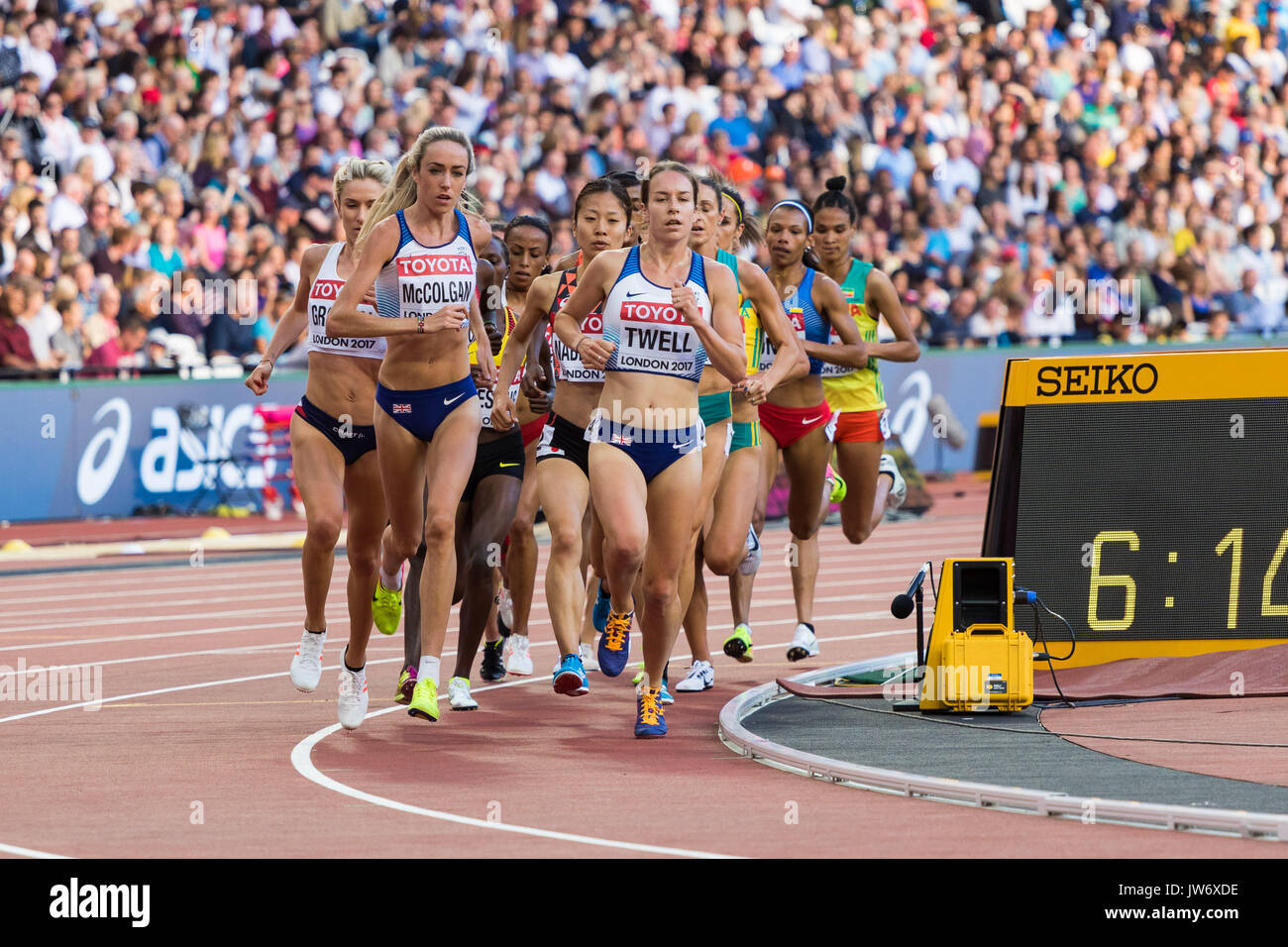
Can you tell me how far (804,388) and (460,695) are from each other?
11.3 ft

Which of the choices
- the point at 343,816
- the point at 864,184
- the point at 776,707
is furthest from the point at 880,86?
the point at 343,816

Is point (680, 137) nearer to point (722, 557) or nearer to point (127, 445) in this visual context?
point (127, 445)

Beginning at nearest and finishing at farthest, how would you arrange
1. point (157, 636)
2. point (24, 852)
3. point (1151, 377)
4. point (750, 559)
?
1. point (24, 852)
2. point (1151, 377)
3. point (750, 559)
4. point (157, 636)

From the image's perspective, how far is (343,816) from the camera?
25.2 feet

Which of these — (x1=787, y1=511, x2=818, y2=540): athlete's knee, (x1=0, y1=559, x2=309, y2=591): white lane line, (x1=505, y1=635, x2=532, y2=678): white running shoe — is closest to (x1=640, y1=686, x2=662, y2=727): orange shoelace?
(x1=505, y1=635, x2=532, y2=678): white running shoe

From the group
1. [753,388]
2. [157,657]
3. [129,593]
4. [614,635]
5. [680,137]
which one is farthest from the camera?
[680,137]

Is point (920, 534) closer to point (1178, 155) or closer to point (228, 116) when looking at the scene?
point (228, 116)

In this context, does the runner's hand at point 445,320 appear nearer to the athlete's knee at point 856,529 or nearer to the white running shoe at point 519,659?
the white running shoe at point 519,659

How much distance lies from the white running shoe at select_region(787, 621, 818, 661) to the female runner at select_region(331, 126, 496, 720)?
3.09 meters

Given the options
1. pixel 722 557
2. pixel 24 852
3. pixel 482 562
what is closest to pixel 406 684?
pixel 482 562

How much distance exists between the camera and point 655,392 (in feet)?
31.1

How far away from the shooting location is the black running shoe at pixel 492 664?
11.8m
